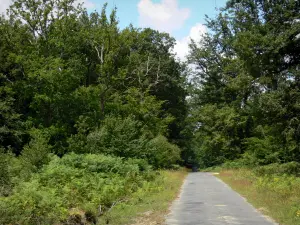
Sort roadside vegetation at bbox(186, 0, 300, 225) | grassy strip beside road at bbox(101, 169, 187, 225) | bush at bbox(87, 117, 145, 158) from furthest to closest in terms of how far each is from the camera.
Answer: bush at bbox(87, 117, 145, 158) → roadside vegetation at bbox(186, 0, 300, 225) → grassy strip beside road at bbox(101, 169, 187, 225)

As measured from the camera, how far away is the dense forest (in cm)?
1822

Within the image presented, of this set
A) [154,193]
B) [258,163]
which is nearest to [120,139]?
[154,193]

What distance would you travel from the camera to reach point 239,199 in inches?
719

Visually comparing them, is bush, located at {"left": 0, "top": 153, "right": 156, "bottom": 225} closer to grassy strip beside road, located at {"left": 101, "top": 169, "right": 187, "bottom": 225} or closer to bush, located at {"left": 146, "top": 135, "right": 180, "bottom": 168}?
grassy strip beside road, located at {"left": 101, "top": 169, "right": 187, "bottom": 225}

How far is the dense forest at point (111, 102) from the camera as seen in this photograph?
18.2 meters

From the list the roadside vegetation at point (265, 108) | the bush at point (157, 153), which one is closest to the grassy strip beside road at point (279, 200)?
the roadside vegetation at point (265, 108)

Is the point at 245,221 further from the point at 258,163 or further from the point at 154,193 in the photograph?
the point at 258,163

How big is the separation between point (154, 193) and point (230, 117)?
3802 cm

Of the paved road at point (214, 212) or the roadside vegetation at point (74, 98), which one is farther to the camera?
the roadside vegetation at point (74, 98)

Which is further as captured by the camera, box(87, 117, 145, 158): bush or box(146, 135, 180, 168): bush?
box(146, 135, 180, 168): bush

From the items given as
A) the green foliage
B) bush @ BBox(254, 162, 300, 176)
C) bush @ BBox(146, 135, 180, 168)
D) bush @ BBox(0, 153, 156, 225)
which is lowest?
bush @ BBox(0, 153, 156, 225)

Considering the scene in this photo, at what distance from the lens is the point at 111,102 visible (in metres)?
41.4

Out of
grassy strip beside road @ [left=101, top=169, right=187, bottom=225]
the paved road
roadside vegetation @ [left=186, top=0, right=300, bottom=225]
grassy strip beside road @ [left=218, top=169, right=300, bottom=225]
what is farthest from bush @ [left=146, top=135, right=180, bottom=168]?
the paved road

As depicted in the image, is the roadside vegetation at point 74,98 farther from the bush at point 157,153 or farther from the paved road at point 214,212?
the paved road at point 214,212
